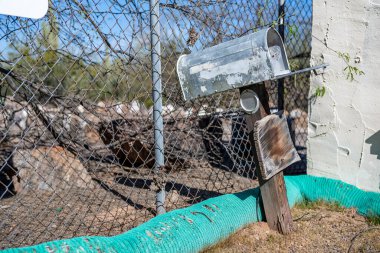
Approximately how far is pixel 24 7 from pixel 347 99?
2835 mm

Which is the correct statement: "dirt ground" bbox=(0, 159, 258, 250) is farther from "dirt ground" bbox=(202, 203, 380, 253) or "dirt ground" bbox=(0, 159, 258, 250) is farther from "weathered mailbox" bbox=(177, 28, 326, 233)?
"weathered mailbox" bbox=(177, 28, 326, 233)

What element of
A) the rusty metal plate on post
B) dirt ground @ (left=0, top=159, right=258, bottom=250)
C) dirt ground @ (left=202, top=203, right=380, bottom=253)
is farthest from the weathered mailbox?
dirt ground @ (left=0, top=159, right=258, bottom=250)

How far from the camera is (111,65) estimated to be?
3.50 metres

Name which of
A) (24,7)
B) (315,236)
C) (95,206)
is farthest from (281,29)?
(24,7)

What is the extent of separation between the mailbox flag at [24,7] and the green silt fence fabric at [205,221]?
1103 millimetres

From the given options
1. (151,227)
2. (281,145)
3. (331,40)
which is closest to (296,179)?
(281,145)

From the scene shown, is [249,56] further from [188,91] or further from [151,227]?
[151,227]

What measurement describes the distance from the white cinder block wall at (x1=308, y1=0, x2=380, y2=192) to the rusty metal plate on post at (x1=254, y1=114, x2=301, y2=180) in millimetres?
1033

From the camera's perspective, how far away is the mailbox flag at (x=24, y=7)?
6.46ft

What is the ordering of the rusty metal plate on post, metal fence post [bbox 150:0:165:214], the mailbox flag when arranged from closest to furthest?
the mailbox flag, the rusty metal plate on post, metal fence post [bbox 150:0:165:214]

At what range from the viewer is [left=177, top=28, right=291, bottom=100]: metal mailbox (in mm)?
2592

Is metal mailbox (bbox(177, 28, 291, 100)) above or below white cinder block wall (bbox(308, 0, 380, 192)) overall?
above

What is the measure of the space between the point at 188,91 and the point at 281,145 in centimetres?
76

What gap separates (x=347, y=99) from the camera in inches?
149
